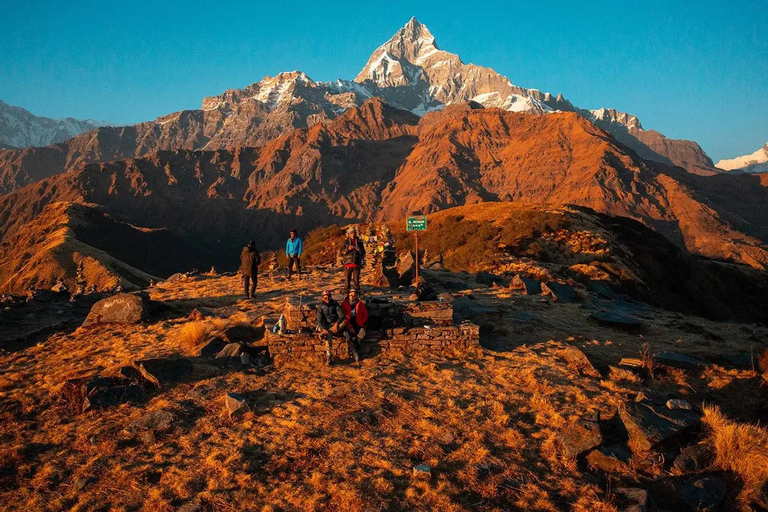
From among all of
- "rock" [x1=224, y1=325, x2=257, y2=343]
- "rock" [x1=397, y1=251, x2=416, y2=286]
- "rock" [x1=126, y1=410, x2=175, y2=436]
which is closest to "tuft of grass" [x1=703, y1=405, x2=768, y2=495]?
"rock" [x1=126, y1=410, x2=175, y2=436]

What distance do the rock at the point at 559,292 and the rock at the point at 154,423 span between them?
15847 mm

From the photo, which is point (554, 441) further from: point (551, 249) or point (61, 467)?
point (551, 249)

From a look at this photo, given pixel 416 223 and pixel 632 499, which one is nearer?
pixel 632 499

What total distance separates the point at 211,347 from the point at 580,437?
368 inches

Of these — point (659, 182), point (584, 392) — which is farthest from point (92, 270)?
point (659, 182)

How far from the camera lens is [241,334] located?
41.3ft

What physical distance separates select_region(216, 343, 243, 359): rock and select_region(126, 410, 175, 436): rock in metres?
2.75

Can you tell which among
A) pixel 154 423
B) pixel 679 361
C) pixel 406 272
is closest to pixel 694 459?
pixel 679 361

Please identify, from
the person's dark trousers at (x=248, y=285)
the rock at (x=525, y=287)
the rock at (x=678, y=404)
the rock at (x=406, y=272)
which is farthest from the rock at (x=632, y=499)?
the person's dark trousers at (x=248, y=285)

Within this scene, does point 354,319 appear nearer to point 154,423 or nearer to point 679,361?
point 154,423

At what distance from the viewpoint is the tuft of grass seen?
632 cm

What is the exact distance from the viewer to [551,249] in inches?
1339

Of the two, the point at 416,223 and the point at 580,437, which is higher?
the point at 416,223

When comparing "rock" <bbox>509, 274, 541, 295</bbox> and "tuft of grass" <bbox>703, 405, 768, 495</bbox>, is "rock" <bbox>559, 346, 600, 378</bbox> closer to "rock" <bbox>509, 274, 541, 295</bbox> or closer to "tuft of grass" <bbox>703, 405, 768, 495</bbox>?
"tuft of grass" <bbox>703, 405, 768, 495</bbox>
